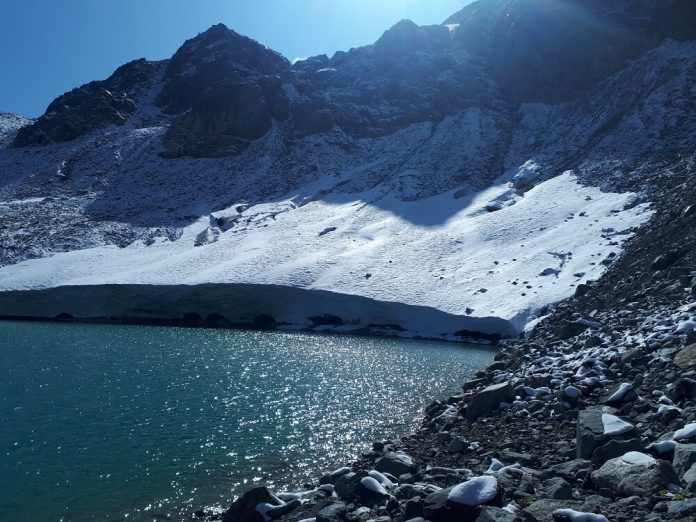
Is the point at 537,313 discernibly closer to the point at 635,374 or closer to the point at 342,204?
the point at 635,374

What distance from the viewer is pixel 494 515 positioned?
6430mm

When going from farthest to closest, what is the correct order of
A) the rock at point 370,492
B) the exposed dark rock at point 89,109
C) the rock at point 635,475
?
the exposed dark rock at point 89,109 < the rock at point 370,492 < the rock at point 635,475

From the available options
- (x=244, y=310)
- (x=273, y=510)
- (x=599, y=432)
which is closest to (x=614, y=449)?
(x=599, y=432)

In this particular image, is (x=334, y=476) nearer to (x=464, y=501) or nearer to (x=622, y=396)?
(x=464, y=501)

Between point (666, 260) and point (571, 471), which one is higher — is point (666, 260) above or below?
above

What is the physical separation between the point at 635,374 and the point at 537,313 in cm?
1909

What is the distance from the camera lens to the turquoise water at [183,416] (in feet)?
37.1

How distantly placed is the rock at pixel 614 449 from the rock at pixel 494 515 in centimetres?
239

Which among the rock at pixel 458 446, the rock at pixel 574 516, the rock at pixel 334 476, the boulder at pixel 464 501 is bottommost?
the rock at pixel 334 476

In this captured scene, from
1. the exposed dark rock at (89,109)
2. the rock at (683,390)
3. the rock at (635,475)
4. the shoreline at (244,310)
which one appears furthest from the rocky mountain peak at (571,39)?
the rock at (635,475)

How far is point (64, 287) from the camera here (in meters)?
43.5

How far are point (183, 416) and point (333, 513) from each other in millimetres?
8876

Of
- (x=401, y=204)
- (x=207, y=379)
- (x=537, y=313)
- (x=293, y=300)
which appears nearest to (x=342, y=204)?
(x=401, y=204)

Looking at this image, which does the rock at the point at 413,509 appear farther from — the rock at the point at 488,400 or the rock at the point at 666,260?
the rock at the point at 666,260
